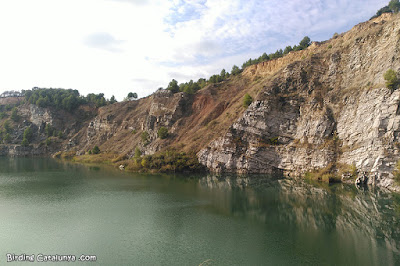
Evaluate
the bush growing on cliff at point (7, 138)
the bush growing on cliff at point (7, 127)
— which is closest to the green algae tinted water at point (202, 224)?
the bush growing on cliff at point (7, 138)

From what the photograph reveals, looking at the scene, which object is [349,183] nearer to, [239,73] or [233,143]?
[233,143]

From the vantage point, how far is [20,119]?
5044 inches

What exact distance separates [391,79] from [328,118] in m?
13.4

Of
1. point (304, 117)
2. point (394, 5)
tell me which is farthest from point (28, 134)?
point (394, 5)

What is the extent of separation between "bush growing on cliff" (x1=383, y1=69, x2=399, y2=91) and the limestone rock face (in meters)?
1.03

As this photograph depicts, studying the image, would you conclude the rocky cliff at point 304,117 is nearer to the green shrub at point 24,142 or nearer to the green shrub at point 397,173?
the green shrub at point 397,173

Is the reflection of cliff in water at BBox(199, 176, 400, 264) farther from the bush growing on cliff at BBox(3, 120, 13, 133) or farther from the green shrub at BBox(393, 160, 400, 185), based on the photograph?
the bush growing on cliff at BBox(3, 120, 13, 133)

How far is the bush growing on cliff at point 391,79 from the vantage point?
146 ft

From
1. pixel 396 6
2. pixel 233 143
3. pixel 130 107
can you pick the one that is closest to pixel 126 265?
pixel 233 143

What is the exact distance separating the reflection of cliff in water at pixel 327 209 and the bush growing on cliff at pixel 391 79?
17852 millimetres

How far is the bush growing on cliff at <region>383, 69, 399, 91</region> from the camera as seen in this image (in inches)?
1751

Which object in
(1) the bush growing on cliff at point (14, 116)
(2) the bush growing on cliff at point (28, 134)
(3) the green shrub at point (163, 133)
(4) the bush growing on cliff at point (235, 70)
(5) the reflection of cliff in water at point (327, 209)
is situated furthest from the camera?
(1) the bush growing on cliff at point (14, 116)

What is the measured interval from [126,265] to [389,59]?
5519cm

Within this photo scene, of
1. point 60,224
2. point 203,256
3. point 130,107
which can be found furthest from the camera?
point 130,107
